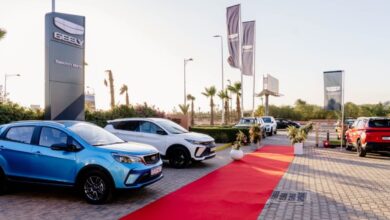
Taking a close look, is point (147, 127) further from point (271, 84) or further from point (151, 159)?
point (271, 84)

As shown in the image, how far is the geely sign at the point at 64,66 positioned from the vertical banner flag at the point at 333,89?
12523mm

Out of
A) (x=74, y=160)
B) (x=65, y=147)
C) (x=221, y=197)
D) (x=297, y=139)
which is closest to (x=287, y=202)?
(x=221, y=197)

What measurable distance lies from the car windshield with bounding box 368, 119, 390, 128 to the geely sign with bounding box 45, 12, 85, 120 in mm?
11931

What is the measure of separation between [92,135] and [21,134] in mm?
1580

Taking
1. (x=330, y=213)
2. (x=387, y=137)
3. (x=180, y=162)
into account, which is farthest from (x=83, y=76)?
(x=387, y=137)

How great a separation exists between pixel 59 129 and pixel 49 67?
5834mm

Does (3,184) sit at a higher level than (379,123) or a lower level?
lower

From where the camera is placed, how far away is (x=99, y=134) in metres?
7.92

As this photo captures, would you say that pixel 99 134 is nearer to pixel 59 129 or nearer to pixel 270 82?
pixel 59 129

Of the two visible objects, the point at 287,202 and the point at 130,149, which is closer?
the point at 287,202

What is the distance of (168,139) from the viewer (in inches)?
461

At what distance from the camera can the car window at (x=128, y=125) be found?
483 inches

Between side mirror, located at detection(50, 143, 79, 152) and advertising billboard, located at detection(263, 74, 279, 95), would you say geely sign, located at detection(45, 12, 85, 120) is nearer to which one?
side mirror, located at detection(50, 143, 79, 152)

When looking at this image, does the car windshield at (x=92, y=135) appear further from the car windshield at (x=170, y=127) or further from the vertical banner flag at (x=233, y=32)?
the vertical banner flag at (x=233, y=32)
